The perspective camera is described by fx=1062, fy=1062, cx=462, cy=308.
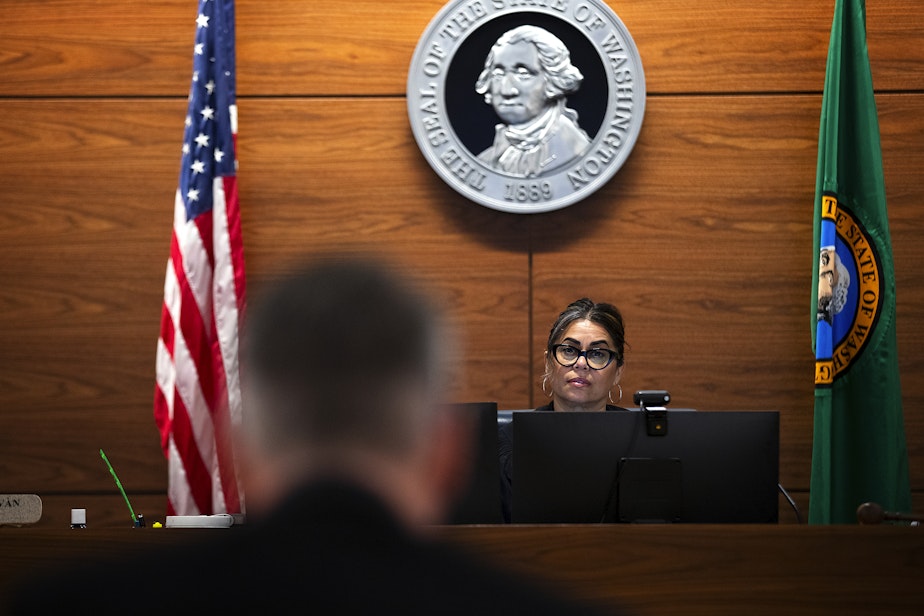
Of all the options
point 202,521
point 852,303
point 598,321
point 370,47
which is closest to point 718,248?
point 852,303

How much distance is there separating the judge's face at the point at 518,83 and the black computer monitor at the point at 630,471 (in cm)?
183

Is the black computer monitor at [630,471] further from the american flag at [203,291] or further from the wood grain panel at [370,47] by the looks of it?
the wood grain panel at [370,47]

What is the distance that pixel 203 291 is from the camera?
3.64 metres

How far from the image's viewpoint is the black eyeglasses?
10.6 ft

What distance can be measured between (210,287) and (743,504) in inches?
81.8

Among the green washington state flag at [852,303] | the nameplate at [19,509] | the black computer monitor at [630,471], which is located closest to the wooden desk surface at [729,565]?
the black computer monitor at [630,471]

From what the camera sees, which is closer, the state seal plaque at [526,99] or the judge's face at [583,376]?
the judge's face at [583,376]

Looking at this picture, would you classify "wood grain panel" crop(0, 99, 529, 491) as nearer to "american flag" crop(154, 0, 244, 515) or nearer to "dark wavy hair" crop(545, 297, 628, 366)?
"american flag" crop(154, 0, 244, 515)

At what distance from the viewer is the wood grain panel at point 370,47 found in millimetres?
3881

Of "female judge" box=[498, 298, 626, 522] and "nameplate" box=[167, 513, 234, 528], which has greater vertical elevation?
"female judge" box=[498, 298, 626, 522]

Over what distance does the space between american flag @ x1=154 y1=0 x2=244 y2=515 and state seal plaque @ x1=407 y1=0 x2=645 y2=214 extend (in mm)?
688

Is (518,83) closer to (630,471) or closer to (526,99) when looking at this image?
(526,99)

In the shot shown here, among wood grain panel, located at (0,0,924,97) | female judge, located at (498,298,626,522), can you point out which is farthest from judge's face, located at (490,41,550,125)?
female judge, located at (498,298,626,522)

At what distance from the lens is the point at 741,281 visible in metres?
3.87
